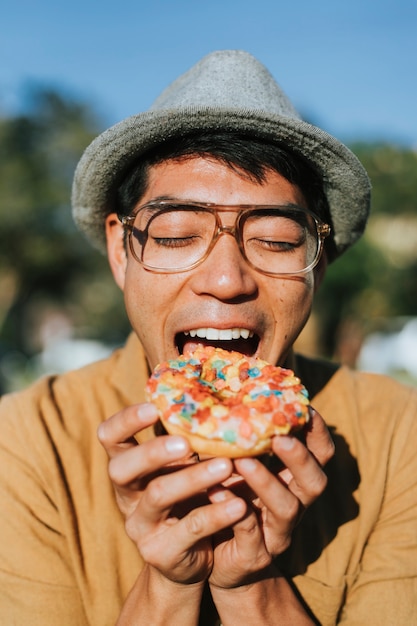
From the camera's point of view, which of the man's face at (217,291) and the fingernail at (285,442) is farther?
the man's face at (217,291)

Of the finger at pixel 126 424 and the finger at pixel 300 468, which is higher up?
the finger at pixel 126 424

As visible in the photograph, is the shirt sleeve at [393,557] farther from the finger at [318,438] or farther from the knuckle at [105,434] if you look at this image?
the knuckle at [105,434]

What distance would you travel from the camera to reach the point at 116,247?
118 inches

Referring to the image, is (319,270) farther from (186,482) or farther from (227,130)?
(186,482)

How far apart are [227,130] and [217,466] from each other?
1.31m

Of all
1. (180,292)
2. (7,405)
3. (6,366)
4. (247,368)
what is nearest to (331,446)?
(247,368)

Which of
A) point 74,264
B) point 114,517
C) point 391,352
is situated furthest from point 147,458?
point 74,264

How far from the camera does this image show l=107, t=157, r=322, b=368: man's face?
240cm

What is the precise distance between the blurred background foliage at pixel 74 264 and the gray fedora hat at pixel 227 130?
1145 cm

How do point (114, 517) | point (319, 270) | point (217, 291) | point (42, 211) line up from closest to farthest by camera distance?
point (217, 291)
point (114, 517)
point (319, 270)
point (42, 211)

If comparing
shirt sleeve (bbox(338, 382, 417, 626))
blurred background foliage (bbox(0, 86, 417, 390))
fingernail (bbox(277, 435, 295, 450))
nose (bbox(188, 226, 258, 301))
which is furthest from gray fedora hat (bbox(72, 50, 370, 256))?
blurred background foliage (bbox(0, 86, 417, 390))

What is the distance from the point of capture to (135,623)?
7.25 feet

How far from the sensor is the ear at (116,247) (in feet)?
9.66

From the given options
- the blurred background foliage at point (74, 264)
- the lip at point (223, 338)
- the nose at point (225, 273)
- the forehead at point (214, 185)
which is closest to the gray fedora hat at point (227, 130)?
the forehead at point (214, 185)
